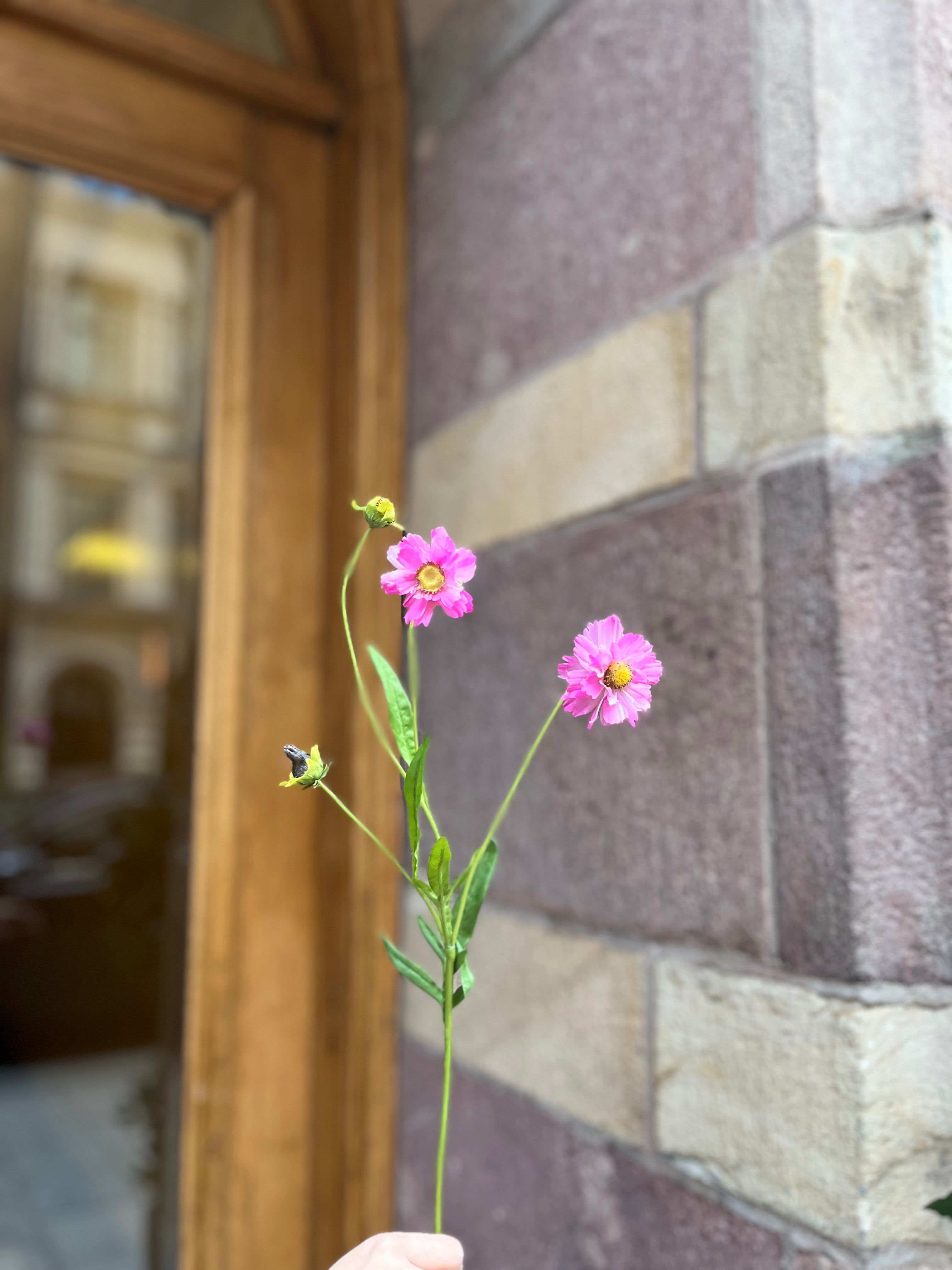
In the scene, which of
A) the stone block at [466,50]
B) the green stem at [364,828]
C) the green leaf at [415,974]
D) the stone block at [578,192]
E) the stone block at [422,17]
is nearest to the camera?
the green stem at [364,828]

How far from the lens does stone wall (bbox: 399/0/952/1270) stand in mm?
778

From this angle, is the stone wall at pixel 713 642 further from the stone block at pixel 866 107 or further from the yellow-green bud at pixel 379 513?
the yellow-green bud at pixel 379 513

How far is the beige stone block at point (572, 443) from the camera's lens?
38.8 inches

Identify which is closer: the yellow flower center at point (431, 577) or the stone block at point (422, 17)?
the yellow flower center at point (431, 577)

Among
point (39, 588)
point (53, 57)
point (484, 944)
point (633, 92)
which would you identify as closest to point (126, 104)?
point (53, 57)

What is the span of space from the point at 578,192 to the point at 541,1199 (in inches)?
47.2

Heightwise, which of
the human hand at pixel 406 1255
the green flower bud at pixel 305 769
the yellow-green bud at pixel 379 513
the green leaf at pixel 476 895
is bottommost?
the human hand at pixel 406 1255

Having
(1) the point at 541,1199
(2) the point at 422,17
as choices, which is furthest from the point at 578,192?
(1) the point at 541,1199

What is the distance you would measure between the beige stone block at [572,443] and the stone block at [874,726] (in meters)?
0.21

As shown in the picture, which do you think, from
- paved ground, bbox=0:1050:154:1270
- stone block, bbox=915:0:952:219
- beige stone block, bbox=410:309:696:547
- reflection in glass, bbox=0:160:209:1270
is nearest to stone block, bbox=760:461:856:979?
beige stone block, bbox=410:309:696:547

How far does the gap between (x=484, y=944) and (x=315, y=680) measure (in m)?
0.50

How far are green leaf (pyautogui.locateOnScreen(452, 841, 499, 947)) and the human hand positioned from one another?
0.17m

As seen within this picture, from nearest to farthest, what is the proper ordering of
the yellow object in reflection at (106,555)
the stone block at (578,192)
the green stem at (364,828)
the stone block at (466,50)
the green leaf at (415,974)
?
the green stem at (364,828) → the green leaf at (415,974) → the stone block at (578,192) → the stone block at (466,50) → the yellow object in reflection at (106,555)

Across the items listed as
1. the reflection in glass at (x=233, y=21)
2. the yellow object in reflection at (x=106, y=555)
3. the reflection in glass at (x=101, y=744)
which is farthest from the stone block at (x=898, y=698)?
the yellow object in reflection at (x=106, y=555)
